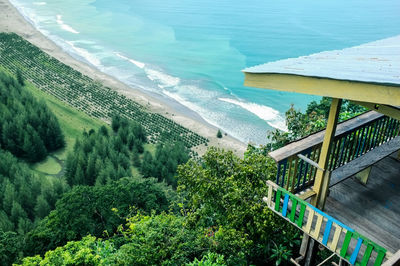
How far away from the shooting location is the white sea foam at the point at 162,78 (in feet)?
171

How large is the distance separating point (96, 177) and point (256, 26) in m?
77.5

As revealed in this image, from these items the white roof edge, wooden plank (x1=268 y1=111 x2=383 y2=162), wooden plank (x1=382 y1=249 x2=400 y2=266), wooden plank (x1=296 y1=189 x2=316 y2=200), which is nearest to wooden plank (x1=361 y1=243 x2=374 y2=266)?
wooden plank (x1=382 y1=249 x2=400 y2=266)

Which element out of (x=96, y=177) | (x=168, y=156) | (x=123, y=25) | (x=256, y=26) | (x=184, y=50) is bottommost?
(x=96, y=177)

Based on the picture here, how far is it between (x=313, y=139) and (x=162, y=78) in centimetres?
4968

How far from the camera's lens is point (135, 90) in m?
48.9

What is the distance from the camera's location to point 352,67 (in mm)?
4789

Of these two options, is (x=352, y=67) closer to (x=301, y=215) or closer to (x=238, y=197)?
(x=301, y=215)

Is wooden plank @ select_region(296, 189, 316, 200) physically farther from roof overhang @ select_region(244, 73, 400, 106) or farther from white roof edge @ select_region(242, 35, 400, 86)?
white roof edge @ select_region(242, 35, 400, 86)

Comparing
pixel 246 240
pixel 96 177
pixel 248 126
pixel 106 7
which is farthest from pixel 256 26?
pixel 246 240

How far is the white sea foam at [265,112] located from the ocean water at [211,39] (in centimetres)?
13

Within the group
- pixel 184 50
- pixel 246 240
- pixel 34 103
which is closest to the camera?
pixel 246 240

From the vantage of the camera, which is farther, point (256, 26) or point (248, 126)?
point (256, 26)

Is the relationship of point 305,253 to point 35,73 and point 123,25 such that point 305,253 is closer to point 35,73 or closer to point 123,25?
point 35,73

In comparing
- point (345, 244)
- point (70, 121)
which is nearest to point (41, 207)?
point (70, 121)
